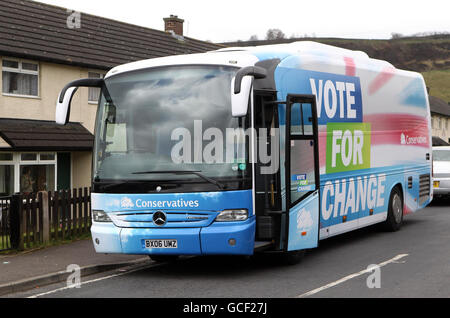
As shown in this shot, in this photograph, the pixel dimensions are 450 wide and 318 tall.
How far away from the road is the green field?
4673 inches

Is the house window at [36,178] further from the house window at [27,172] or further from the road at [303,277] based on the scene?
the road at [303,277]

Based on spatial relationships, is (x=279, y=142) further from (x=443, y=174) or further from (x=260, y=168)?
(x=443, y=174)

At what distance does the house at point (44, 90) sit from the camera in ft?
70.6

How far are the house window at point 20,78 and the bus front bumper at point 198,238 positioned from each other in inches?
557

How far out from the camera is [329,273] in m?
9.22

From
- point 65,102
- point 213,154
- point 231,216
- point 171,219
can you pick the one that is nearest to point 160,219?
point 171,219

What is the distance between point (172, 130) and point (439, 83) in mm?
135213

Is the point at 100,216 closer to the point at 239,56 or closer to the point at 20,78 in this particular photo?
the point at 239,56

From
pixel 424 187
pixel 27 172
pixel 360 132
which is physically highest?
pixel 360 132

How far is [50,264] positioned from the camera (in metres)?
10.5

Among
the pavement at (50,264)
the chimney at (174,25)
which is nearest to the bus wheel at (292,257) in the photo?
the pavement at (50,264)

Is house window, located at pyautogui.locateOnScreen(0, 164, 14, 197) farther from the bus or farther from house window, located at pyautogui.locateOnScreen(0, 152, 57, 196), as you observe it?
the bus

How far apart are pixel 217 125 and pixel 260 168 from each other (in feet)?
2.79
